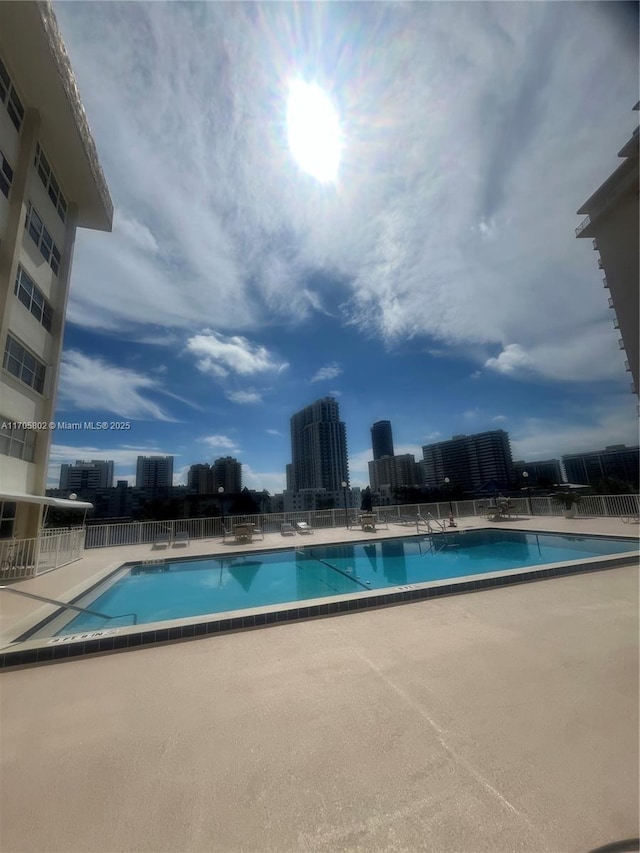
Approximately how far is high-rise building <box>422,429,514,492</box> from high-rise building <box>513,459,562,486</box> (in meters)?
1.85

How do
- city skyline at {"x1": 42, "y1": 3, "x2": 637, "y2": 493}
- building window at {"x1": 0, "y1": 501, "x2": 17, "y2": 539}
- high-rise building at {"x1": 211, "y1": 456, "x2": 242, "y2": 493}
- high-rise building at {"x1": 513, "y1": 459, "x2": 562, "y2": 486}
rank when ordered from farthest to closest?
1. high-rise building at {"x1": 513, "y1": 459, "x2": 562, "y2": 486}
2. high-rise building at {"x1": 211, "y1": 456, "x2": 242, "y2": 493}
3. building window at {"x1": 0, "y1": 501, "x2": 17, "y2": 539}
4. city skyline at {"x1": 42, "y1": 3, "x2": 637, "y2": 493}

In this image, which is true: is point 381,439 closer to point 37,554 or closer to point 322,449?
point 322,449

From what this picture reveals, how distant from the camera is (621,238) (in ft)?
53.4

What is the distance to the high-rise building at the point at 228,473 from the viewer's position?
143 ft

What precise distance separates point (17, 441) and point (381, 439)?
73065mm

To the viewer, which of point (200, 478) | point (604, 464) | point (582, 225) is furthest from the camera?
point (200, 478)

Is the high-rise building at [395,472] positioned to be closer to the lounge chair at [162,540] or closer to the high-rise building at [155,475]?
the high-rise building at [155,475]

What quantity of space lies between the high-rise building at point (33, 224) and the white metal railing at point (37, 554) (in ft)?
2.88

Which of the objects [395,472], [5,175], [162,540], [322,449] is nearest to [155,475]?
[162,540]

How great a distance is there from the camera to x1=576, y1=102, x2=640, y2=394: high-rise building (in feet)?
47.8

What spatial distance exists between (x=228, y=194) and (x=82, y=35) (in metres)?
4.38

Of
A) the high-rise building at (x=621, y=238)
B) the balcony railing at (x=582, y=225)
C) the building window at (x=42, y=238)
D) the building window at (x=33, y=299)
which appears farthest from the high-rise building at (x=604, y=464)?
the building window at (x=42, y=238)

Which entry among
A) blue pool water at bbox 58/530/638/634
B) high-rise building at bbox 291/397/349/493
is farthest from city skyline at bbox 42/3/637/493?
high-rise building at bbox 291/397/349/493

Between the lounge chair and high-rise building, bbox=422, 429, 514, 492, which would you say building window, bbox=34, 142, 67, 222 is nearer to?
the lounge chair
